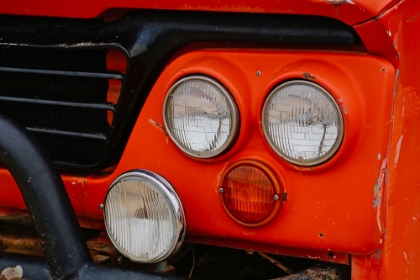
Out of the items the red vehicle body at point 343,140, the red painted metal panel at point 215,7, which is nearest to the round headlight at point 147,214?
the red vehicle body at point 343,140

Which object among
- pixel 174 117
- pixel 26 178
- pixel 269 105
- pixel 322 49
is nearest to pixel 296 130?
pixel 269 105

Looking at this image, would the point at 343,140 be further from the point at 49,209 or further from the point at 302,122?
the point at 49,209

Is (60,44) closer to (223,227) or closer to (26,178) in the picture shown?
(26,178)

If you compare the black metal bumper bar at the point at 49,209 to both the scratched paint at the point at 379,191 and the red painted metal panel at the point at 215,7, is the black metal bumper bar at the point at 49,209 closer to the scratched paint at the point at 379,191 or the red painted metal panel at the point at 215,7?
the red painted metal panel at the point at 215,7

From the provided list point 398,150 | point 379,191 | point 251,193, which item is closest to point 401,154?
point 398,150

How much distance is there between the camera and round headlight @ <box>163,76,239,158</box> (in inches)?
66.1

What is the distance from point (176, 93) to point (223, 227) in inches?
15.1

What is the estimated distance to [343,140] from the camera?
156 centimetres

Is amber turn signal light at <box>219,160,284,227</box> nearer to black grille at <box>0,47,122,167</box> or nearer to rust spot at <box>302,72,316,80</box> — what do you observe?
rust spot at <box>302,72,316,80</box>

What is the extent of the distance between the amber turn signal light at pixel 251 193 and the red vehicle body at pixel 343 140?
21mm

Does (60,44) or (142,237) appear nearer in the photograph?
(142,237)

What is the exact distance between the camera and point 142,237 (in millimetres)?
1765

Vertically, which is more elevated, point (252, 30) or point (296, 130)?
point (252, 30)

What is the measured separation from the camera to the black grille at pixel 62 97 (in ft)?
6.40
